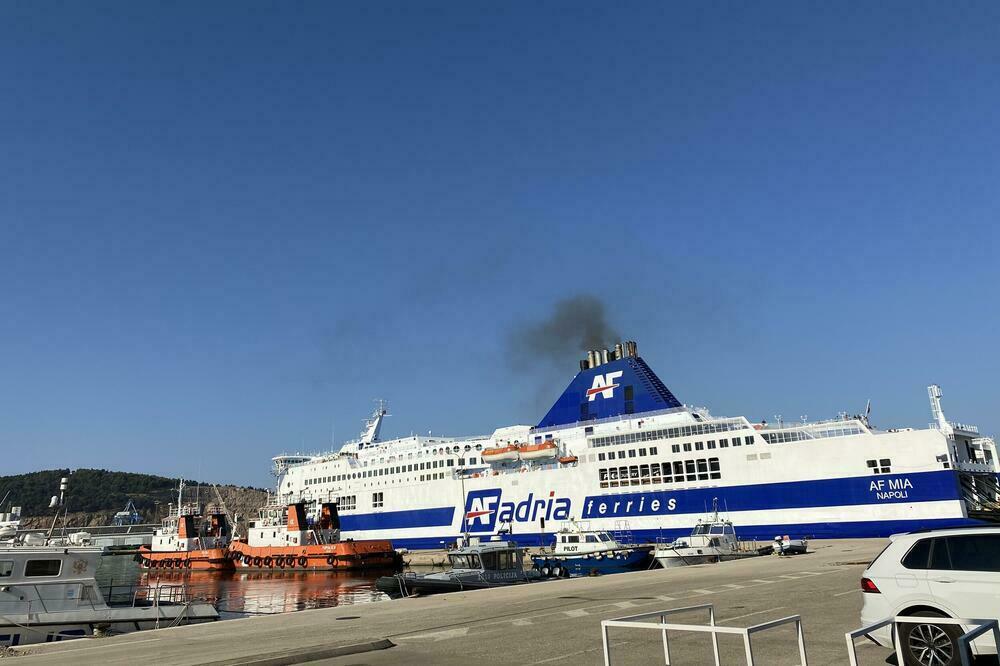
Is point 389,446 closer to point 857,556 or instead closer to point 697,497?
point 697,497

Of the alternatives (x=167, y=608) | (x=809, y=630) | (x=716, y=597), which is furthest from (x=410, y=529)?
(x=809, y=630)

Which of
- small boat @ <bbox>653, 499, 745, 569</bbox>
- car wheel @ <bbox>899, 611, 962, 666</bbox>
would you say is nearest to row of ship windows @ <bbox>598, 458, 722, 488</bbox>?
small boat @ <bbox>653, 499, 745, 569</bbox>

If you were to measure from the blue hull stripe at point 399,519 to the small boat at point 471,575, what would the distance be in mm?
29235

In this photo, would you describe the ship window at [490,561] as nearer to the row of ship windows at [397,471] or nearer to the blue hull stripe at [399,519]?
the blue hull stripe at [399,519]

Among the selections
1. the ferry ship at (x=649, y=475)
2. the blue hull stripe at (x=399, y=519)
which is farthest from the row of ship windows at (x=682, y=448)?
the blue hull stripe at (x=399, y=519)

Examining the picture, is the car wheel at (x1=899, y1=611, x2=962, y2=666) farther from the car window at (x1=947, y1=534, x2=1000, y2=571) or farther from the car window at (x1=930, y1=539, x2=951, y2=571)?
the car window at (x1=947, y1=534, x2=1000, y2=571)

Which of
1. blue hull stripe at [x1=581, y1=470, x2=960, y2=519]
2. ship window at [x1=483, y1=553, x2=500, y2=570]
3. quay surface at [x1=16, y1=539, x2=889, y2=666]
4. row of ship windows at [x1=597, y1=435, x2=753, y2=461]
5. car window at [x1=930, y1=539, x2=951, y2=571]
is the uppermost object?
A: row of ship windows at [x1=597, y1=435, x2=753, y2=461]

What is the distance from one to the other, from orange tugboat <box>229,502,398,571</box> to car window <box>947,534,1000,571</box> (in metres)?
42.0

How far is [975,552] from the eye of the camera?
6.85m

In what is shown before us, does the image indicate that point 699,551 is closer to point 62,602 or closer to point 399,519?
point 62,602

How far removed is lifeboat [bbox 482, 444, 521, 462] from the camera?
185 feet

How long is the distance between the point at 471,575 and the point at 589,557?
1055 centimetres

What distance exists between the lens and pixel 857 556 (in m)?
27.1

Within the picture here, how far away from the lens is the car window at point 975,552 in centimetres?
673
